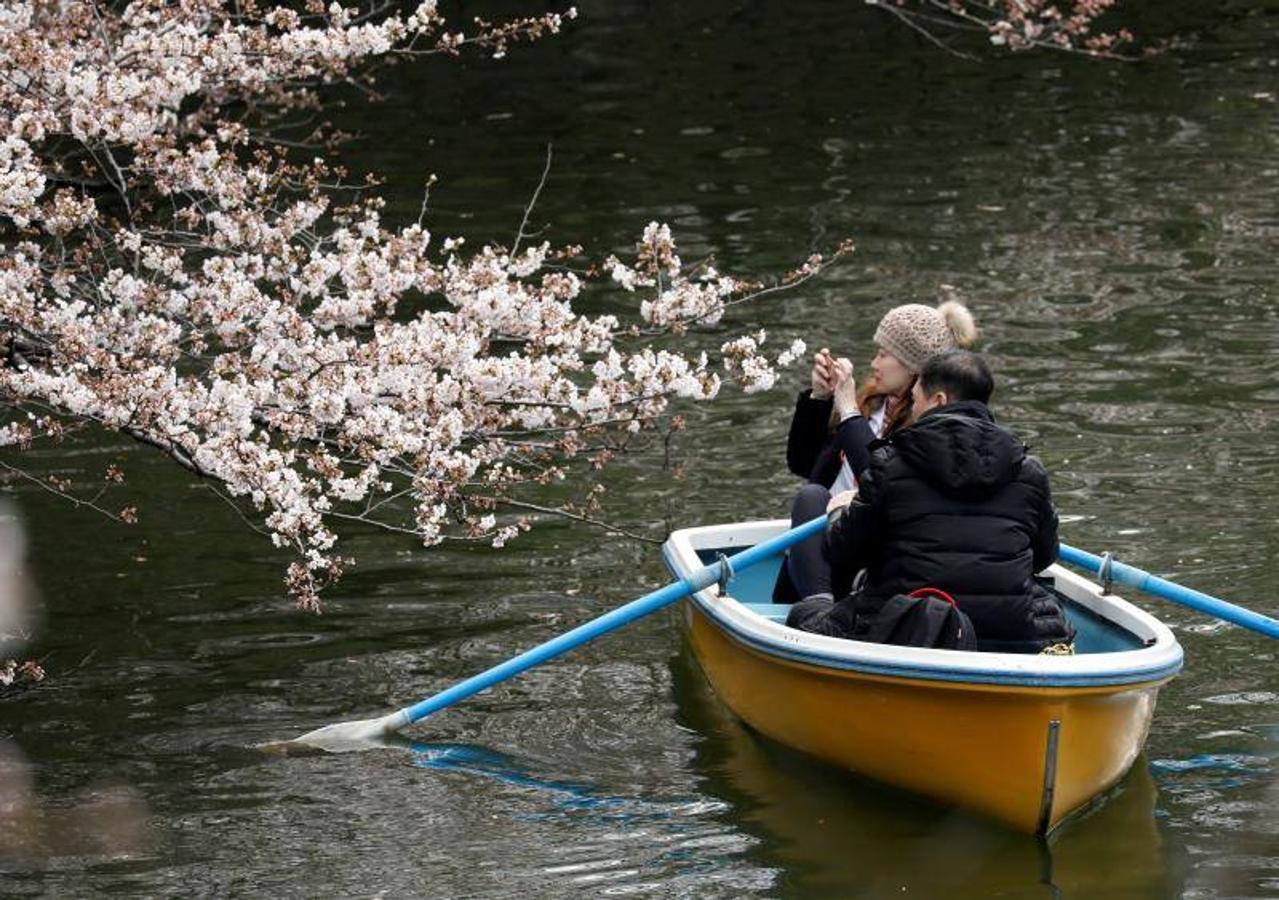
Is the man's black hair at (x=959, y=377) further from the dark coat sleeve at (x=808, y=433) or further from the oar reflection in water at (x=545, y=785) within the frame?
the oar reflection in water at (x=545, y=785)

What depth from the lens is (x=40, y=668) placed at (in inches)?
350

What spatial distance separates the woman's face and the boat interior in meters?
0.96

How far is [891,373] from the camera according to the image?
8070 mm

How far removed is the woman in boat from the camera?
797cm

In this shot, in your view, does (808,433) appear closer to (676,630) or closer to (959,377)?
(676,630)

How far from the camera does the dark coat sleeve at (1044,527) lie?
279 inches

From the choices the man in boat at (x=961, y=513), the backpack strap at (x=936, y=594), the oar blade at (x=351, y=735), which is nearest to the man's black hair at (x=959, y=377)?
the man in boat at (x=961, y=513)

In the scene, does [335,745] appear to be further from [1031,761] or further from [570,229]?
[570,229]

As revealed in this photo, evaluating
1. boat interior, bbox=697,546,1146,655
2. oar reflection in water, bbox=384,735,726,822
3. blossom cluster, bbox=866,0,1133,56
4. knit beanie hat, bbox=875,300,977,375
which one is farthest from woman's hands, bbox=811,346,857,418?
blossom cluster, bbox=866,0,1133,56

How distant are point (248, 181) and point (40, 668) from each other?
222 centimetres

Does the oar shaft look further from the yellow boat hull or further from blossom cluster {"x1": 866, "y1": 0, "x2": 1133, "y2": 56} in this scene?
blossom cluster {"x1": 866, "y1": 0, "x2": 1133, "y2": 56}

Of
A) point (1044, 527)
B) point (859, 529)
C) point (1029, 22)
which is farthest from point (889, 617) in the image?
point (1029, 22)

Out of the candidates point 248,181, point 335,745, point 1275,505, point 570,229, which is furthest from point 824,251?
point 335,745

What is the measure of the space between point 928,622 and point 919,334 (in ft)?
4.49
